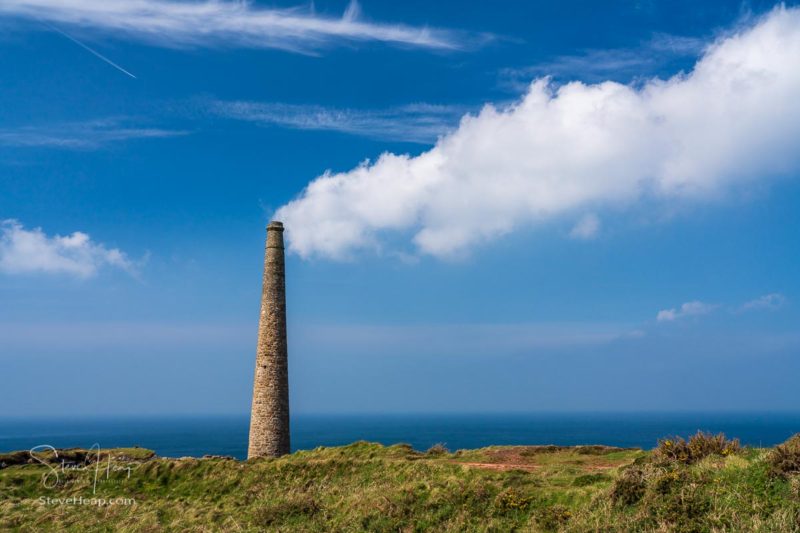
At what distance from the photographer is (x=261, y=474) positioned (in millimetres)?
24703

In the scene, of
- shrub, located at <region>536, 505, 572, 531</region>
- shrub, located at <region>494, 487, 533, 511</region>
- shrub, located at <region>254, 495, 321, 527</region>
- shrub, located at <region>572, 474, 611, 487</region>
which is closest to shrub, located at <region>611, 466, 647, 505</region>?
shrub, located at <region>536, 505, 572, 531</region>

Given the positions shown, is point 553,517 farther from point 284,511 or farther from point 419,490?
point 284,511

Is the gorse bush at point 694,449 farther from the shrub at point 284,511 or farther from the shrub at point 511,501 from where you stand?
the shrub at point 284,511

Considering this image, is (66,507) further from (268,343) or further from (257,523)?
(268,343)

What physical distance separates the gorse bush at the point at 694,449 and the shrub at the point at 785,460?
2.16m

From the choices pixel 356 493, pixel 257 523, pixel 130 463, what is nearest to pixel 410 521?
pixel 356 493

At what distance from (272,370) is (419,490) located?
15.4m

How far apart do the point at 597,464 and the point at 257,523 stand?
11.7m

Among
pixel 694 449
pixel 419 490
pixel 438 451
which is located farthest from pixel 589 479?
pixel 438 451

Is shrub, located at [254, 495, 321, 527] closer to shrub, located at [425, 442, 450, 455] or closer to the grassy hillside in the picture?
the grassy hillside


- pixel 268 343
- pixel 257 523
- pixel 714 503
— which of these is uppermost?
pixel 268 343

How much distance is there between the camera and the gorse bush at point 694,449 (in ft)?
56.6

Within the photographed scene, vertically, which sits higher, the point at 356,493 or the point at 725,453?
the point at 725,453

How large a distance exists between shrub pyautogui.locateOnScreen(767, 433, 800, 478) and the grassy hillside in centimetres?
3
